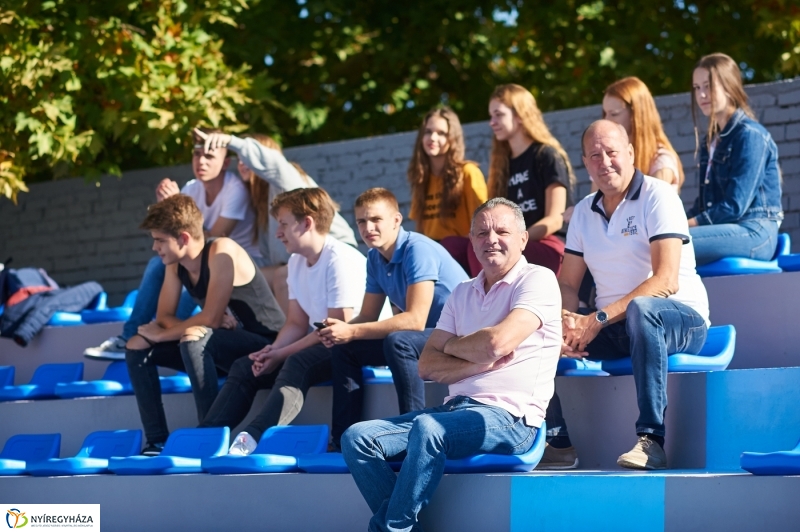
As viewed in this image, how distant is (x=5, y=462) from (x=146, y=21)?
346cm

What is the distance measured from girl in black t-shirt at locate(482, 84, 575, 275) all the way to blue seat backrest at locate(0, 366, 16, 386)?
2768mm

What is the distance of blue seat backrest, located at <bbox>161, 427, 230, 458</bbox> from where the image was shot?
4570 mm

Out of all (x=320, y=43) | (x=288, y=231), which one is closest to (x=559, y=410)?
(x=288, y=231)

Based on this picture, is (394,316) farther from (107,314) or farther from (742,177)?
(107,314)

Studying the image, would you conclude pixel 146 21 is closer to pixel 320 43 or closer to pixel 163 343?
pixel 320 43

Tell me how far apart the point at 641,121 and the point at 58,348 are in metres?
3.44

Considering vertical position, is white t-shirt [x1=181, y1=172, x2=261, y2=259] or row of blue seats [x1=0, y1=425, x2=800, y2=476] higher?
white t-shirt [x1=181, y1=172, x2=261, y2=259]

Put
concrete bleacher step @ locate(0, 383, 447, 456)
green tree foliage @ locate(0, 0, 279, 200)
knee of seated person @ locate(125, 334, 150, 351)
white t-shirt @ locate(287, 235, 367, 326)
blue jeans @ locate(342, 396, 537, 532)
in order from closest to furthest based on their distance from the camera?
blue jeans @ locate(342, 396, 537, 532)
white t-shirt @ locate(287, 235, 367, 326)
concrete bleacher step @ locate(0, 383, 447, 456)
knee of seated person @ locate(125, 334, 150, 351)
green tree foliage @ locate(0, 0, 279, 200)

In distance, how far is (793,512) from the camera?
10.4ft

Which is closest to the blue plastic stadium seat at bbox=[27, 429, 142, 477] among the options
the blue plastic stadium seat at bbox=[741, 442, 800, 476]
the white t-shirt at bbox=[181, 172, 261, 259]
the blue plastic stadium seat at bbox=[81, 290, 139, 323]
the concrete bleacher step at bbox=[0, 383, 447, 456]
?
the concrete bleacher step at bbox=[0, 383, 447, 456]

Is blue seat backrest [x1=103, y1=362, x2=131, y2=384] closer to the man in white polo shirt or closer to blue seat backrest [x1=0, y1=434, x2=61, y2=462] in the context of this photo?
blue seat backrest [x1=0, y1=434, x2=61, y2=462]

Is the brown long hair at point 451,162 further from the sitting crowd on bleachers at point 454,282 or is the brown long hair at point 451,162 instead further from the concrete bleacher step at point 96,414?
the concrete bleacher step at point 96,414

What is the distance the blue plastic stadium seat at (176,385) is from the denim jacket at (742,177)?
2.33 meters

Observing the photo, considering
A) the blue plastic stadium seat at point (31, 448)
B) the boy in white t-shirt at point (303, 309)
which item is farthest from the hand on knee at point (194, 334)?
the blue plastic stadium seat at point (31, 448)
